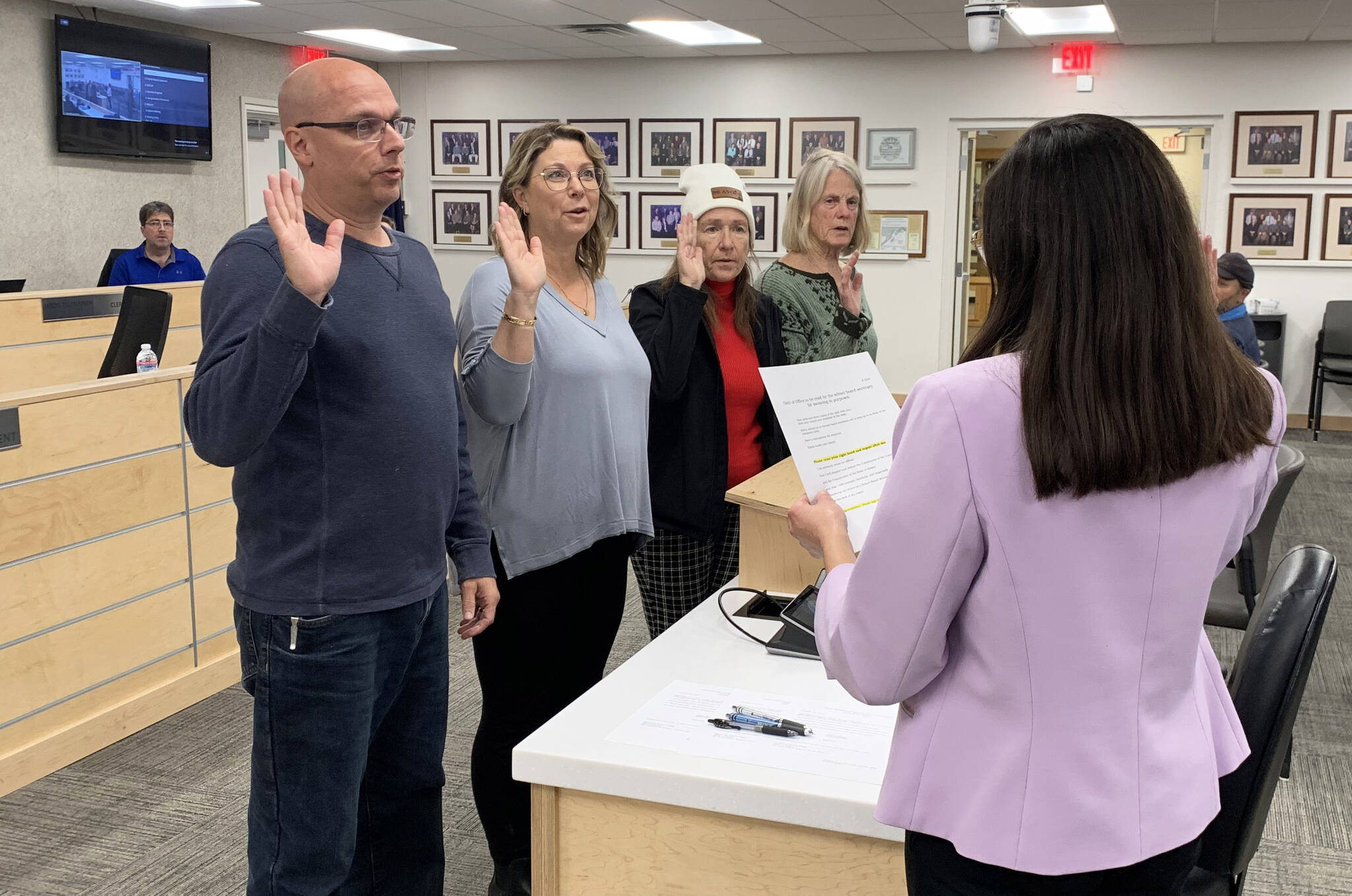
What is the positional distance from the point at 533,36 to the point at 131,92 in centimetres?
276

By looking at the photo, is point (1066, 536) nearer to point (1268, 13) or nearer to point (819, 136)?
point (1268, 13)

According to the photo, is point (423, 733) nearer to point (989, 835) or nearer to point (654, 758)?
point (654, 758)

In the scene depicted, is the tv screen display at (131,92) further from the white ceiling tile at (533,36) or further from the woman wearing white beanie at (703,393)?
the woman wearing white beanie at (703,393)

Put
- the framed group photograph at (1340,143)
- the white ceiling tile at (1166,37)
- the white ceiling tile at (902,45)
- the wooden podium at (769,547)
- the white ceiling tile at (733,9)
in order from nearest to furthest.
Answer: the wooden podium at (769,547) < the white ceiling tile at (733,9) < the white ceiling tile at (1166,37) < the framed group photograph at (1340,143) < the white ceiling tile at (902,45)

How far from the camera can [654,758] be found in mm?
1511

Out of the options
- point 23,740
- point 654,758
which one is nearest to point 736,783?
point 654,758

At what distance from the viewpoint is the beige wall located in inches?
279

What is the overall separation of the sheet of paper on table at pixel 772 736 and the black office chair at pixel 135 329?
3.19 meters

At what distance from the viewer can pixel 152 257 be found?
24.2 feet

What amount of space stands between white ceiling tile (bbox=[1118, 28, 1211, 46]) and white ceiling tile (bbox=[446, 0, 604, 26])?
3.63 m

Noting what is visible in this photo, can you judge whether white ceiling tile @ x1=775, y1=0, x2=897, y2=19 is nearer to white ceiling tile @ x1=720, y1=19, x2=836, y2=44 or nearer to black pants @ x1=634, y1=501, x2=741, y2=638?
white ceiling tile @ x1=720, y1=19, x2=836, y2=44

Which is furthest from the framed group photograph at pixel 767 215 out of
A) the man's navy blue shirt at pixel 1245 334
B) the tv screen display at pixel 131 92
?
the man's navy blue shirt at pixel 1245 334

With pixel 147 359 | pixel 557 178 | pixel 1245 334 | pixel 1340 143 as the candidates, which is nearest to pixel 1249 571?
pixel 557 178

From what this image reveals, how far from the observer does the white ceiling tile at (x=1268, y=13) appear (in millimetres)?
6664
